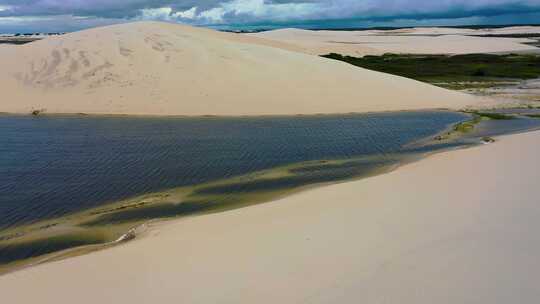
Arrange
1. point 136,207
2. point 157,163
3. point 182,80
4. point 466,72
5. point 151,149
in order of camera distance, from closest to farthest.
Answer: point 136,207 → point 157,163 → point 151,149 → point 182,80 → point 466,72

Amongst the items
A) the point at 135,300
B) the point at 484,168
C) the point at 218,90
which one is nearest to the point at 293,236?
the point at 135,300

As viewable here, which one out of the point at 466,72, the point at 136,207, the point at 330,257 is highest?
the point at 330,257

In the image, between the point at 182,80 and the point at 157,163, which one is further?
the point at 182,80

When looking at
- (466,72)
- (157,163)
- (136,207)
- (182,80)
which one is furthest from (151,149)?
(466,72)

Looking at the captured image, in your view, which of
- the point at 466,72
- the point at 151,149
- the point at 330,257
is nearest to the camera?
the point at 330,257

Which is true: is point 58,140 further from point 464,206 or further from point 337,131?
point 464,206

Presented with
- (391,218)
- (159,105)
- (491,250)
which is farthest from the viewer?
(159,105)

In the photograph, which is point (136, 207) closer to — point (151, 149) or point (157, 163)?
point (157, 163)
